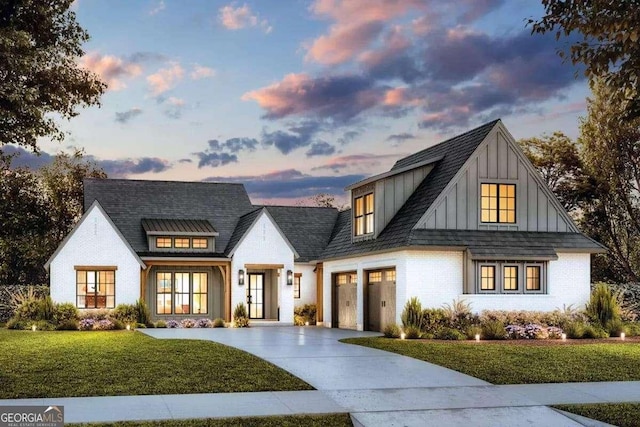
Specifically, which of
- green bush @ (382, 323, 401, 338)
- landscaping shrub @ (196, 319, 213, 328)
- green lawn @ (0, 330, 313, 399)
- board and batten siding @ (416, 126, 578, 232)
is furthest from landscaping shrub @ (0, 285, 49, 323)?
board and batten siding @ (416, 126, 578, 232)

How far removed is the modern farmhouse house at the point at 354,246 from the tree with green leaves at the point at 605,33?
43.7ft

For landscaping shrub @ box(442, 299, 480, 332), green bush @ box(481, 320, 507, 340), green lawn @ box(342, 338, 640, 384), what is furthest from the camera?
landscaping shrub @ box(442, 299, 480, 332)

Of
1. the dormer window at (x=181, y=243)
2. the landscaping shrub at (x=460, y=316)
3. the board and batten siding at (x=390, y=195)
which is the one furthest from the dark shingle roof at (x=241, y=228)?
the landscaping shrub at (x=460, y=316)

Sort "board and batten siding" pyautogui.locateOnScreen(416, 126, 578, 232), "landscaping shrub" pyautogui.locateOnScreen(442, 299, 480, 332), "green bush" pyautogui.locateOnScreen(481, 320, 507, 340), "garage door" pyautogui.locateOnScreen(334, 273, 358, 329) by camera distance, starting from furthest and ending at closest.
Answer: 1. "garage door" pyautogui.locateOnScreen(334, 273, 358, 329)
2. "board and batten siding" pyautogui.locateOnScreen(416, 126, 578, 232)
3. "landscaping shrub" pyautogui.locateOnScreen(442, 299, 480, 332)
4. "green bush" pyautogui.locateOnScreen(481, 320, 507, 340)

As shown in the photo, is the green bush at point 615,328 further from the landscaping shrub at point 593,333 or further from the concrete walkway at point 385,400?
the concrete walkway at point 385,400

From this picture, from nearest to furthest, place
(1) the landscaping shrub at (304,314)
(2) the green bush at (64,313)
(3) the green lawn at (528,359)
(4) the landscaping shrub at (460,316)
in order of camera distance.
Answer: (3) the green lawn at (528,359)
(4) the landscaping shrub at (460,316)
(2) the green bush at (64,313)
(1) the landscaping shrub at (304,314)

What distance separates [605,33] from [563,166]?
3214 centimetres

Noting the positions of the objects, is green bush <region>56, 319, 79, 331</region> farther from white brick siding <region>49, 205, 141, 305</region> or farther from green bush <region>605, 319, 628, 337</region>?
green bush <region>605, 319, 628, 337</region>

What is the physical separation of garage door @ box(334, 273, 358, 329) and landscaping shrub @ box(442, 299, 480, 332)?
5588 mm

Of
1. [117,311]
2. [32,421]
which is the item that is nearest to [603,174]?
[117,311]

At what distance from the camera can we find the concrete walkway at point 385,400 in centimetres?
1220

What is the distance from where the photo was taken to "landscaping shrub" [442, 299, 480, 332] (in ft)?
83.7

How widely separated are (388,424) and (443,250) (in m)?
15.0

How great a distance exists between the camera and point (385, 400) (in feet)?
44.4
